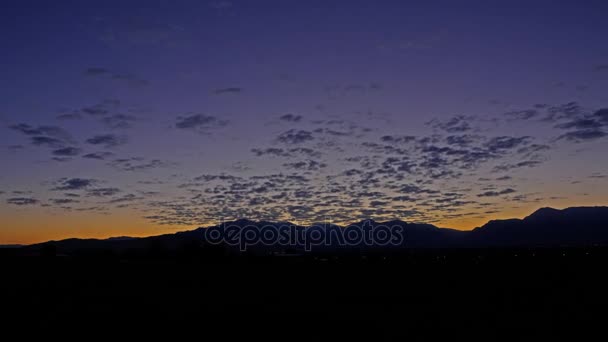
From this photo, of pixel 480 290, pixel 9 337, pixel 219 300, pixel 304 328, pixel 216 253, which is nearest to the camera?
pixel 9 337

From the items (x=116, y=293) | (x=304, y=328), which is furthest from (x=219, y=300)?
(x=304, y=328)

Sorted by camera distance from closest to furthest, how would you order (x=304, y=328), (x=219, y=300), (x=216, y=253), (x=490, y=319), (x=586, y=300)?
(x=304, y=328)
(x=490, y=319)
(x=586, y=300)
(x=219, y=300)
(x=216, y=253)

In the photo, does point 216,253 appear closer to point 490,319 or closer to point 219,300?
point 219,300

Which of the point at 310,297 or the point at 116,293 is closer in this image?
the point at 310,297

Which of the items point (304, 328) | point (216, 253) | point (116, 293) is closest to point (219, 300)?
point (116, 293)

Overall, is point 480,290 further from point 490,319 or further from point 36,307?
point 36,307

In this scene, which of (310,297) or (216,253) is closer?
(310,297)

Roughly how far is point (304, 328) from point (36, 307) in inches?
725

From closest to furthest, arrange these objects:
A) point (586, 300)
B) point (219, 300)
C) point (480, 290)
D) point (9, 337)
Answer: point (9, 337)
point (586, 300)
point (219, 300)
point (480, 290)

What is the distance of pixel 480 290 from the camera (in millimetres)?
41625

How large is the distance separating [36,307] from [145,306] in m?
6.51

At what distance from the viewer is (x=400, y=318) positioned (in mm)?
27719

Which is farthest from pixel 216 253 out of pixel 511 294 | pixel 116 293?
pixel 511 294

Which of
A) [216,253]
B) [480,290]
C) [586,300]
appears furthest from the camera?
[216,253]
